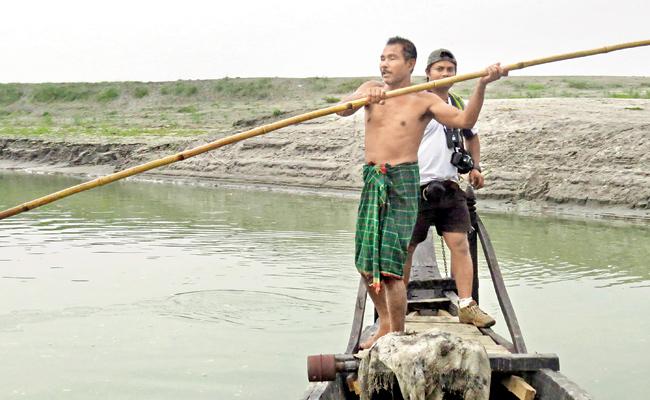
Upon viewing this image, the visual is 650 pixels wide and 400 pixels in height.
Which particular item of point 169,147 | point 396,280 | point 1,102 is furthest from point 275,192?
point 1,102

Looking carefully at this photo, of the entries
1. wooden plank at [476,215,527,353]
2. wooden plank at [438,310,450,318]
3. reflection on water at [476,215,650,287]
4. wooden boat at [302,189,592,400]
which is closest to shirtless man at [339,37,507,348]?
wooden boat at [302,189,592,400]

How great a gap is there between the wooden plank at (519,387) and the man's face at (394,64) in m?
1.34

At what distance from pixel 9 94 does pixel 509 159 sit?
3212cm

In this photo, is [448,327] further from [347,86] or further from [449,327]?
[347,86]

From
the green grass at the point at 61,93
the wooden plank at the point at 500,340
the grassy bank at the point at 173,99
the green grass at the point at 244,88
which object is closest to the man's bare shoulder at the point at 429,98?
the wooden plank at the point at 500,340

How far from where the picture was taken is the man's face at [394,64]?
4.02 metres

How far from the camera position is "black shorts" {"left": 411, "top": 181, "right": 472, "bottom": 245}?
466cm

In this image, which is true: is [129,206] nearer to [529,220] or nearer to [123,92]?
[529,220]

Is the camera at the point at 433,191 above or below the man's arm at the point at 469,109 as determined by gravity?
below

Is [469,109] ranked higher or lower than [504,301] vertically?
higher

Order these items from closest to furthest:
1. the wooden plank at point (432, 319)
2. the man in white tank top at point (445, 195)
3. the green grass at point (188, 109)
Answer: the man in white tank top at point (445, 195)
the wooden plank at point (432, 319)
the green grass at point (188, 109)

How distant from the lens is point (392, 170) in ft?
13.0

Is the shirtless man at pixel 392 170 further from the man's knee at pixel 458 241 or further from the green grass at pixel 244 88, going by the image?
the green grass at pixel 244 88

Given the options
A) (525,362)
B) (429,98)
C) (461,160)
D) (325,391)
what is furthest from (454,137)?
(325,391)
